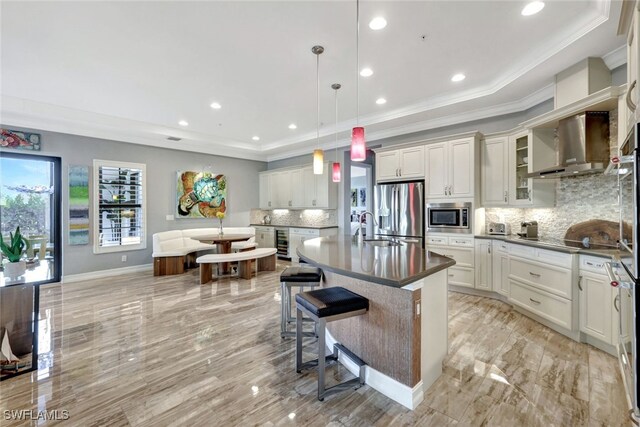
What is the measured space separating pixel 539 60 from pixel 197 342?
4.62 meters

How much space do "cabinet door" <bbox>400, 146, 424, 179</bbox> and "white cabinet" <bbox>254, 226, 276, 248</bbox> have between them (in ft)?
12.9

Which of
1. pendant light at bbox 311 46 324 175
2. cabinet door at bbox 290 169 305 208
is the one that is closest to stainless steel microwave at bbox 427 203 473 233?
pendant light at bbox 311 46 324 175

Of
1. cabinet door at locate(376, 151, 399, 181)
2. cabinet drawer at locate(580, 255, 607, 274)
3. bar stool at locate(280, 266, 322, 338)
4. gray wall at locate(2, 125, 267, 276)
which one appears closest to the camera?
cabinet drawer at locate(580, 255, 607, 274)

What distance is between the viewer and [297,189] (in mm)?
7172

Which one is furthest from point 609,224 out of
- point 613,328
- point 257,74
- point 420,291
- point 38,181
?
point 38,181

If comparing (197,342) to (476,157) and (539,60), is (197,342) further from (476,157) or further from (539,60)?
A: (539,60)

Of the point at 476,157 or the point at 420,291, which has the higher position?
the point at 476,157

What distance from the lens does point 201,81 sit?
12.2 ft

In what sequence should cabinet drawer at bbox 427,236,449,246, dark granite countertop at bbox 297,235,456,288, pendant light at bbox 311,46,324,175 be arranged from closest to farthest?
dark granite countertop at bbox 297,235,456,288
pendant light at bbox 311,46,324,175
cabinet drawer at bbox 427,236,449,246

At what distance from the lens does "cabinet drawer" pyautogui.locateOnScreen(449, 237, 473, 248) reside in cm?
418

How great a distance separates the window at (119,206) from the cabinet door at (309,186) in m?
3.55

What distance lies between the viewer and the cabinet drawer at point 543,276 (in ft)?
9.36

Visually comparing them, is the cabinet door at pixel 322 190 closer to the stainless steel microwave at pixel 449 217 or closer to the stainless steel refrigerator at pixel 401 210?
the stainless steel refrigerator at pixel 401 210

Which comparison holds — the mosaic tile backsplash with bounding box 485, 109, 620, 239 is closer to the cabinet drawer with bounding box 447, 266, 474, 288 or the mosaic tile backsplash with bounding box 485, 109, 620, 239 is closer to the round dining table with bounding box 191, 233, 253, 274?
the cabinet drawer with bounding box 447, 266, 474, 288
